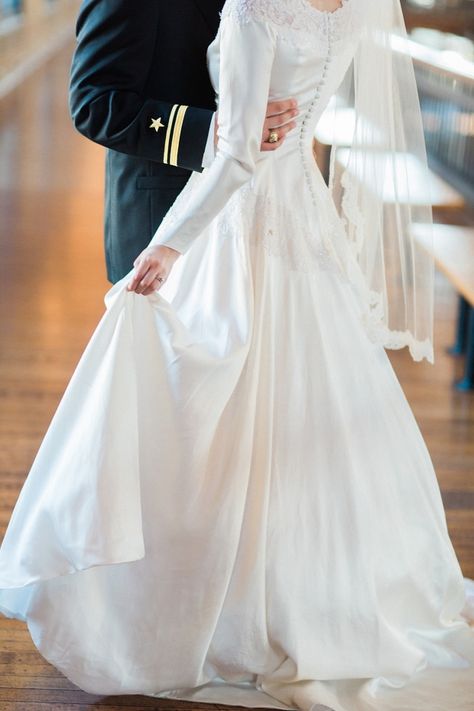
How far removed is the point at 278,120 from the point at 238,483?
73 cm

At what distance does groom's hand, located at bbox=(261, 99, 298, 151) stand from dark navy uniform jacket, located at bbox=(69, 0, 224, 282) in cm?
25

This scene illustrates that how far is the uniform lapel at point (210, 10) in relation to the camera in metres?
2.46

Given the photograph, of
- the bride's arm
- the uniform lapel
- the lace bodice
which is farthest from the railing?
the bride's arm

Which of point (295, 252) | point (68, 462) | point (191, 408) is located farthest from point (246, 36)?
point (68, 462)

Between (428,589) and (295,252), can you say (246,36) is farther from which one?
(428,589)

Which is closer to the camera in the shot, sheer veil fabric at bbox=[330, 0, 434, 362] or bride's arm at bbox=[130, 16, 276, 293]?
bride's arm at bbox=[130, 16, 276, 293]

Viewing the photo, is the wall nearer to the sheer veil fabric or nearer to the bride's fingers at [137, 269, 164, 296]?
the sheer veil fabric

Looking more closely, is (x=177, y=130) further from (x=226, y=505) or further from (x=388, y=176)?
(x=226, y=505)

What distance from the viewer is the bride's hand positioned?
2109 mm

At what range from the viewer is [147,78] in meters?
2.51

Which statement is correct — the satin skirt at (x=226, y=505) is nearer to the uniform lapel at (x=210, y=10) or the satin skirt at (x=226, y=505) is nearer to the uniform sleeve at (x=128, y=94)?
the uniform sleeve at (x=128, y=94)

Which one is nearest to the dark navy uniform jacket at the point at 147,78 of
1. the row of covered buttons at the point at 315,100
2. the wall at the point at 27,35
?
the row of covered buttons at the point at 315,100

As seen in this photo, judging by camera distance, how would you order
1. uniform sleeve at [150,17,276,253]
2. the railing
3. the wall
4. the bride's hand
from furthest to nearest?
the wall
the railing
the bride's hand
uniform sleeve at [150,17,276,253]

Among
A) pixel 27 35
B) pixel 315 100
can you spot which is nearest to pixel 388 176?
pixel 315 100
